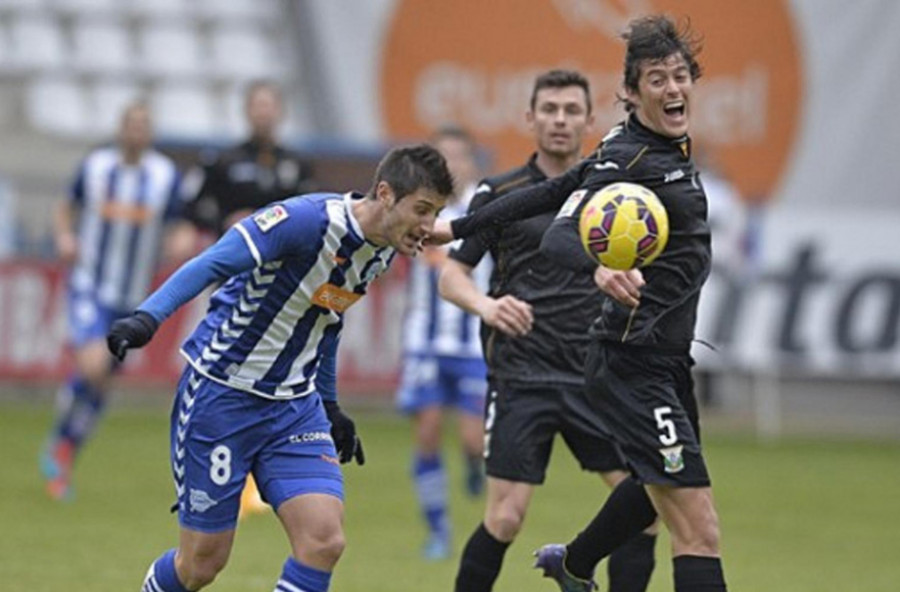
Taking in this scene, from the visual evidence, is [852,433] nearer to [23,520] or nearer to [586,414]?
[23,520]

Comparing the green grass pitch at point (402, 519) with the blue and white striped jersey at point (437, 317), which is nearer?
the green grass pitch at point (402, 519)

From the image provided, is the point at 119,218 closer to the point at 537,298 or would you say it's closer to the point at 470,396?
the point at 470,396

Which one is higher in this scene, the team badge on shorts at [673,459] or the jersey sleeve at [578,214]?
the jersey sleeve at [578,214]

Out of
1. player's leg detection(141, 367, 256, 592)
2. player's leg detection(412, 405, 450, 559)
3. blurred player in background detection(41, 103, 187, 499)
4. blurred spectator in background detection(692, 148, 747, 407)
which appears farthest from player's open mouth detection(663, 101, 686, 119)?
blurred spectator in background detection(692, 148, 747, 407)

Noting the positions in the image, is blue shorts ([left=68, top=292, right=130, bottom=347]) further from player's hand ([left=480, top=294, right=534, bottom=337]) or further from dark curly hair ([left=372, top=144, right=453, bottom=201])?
dark curly hair ([left=372, top=144, right=453, bottom=201])

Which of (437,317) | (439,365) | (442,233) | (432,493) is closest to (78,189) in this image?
(437,317)

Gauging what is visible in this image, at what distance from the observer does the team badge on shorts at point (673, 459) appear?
291 inches

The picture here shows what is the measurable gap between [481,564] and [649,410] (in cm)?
149

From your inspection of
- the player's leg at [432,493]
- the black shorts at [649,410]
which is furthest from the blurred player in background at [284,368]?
the player's leg at [432,493]

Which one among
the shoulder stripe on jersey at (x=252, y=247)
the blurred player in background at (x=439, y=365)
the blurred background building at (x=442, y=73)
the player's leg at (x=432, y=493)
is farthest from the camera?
the blurred background building at (x=442, y=73)

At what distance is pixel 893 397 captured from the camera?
20.1 metres

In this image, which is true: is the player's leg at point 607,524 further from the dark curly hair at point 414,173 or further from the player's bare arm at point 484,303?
the dark curly hair at point 414,173

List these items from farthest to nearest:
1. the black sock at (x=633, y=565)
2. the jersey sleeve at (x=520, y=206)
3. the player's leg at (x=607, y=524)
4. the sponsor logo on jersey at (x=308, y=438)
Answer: the black sock at (x=633, y=565)
the player's leg at (x=607, y=524)
the jersey sleeve at (x=520, y=206)
the sponsor logo on jersey at (x=308, y=438)

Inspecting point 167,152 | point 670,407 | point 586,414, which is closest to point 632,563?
point 586,414
